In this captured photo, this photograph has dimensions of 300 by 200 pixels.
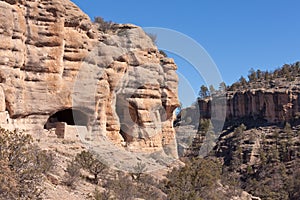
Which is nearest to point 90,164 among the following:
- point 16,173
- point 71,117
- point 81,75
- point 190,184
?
point 190,184

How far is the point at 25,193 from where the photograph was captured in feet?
30.3

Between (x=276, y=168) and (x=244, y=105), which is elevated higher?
(x=244, y=105)

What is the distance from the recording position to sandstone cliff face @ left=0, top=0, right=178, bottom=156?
56.7 feet

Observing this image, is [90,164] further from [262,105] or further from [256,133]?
[262,105]

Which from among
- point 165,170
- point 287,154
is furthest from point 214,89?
point 165,170

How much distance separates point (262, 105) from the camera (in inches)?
2530

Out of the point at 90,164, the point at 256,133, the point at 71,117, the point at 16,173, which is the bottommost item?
the point at 90,164

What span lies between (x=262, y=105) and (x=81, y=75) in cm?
4936

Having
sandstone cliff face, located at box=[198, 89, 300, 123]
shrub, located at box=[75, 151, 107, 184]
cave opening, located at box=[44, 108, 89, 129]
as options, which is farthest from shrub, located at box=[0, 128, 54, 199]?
sandstone cliff face, located at box=[198, 89, 300, 123]

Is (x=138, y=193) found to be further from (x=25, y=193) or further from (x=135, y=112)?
(x=135, y=112)

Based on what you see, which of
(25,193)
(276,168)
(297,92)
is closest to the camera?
(25,193)

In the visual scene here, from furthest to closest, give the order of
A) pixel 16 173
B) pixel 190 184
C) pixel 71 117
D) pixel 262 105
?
pixel 262 105
pixel 71 117
pixel 190 184
pixel 16 173

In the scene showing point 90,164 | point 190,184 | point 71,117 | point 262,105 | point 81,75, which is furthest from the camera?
point 262,105

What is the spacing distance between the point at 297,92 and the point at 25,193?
188ft
